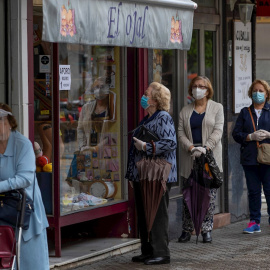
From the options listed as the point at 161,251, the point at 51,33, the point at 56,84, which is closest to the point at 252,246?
the point at 161,251

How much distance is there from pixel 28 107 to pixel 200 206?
272cm

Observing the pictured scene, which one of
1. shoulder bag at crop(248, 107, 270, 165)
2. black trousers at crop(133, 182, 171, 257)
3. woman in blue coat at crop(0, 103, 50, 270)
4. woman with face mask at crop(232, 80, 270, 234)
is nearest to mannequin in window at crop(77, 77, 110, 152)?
black trousers at crop(133, 182, 171, 257)

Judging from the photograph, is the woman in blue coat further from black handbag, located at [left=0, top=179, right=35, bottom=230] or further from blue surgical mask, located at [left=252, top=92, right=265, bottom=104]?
blue surgical mask, located at [left=252, top=92, right=265, bottom=104]

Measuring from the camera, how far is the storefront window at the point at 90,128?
8445mm

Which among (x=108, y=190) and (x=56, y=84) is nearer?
(x=56, y=84)

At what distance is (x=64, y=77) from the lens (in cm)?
821

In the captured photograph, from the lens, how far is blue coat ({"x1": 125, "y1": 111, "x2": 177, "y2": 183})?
25.9ft

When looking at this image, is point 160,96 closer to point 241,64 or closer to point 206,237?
point 206,237

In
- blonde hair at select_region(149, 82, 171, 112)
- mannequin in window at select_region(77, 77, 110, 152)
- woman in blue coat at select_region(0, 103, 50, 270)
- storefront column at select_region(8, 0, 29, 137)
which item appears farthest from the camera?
mannequin in window at select_region(77, 77, 110, 152)

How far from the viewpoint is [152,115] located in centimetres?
805

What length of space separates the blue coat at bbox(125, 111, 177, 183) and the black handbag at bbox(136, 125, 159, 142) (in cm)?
4

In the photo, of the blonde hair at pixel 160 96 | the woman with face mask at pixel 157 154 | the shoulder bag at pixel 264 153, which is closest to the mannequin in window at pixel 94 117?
the woman with face mask at pixel 157 154

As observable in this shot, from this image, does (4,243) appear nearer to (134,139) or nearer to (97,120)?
(134,139)

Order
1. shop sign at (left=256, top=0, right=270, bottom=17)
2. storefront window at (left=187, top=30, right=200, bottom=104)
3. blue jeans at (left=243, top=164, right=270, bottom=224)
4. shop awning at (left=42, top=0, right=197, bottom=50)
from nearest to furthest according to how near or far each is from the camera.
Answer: shop awning at (left=42, top=0, right=197, bottom=50) → blue jeans at (left=243, top=164, right=270, bottom=224) → storefront window at (left=187, top=30, right=200, bottom=104) → shop sign at (left=256, top=0, right=270, bottom=17)
